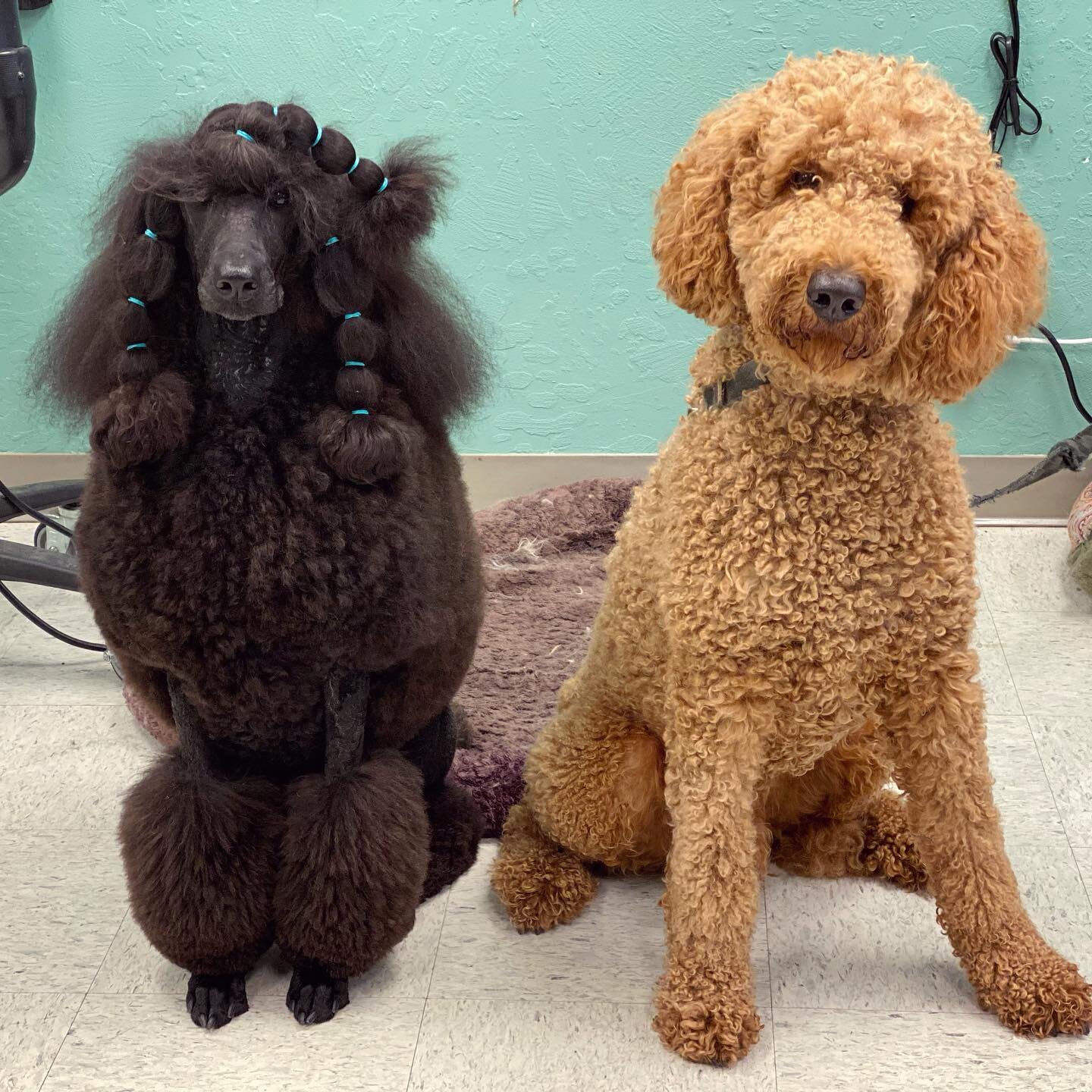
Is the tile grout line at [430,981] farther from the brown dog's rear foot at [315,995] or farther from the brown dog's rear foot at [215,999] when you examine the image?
the brown dog's rear foot at [215,999]

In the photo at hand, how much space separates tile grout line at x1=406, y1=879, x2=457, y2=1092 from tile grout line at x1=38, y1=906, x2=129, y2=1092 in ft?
1.21

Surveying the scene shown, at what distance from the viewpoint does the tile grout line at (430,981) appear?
1406 mm

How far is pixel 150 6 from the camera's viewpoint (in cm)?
232

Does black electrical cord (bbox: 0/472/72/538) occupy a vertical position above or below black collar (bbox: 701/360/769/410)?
below

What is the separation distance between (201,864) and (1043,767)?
1.13m

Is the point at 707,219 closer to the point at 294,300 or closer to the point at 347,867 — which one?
the point at 294,300

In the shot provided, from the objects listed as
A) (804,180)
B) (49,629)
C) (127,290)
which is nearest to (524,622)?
(49,629)

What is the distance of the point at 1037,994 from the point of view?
1.39 meters

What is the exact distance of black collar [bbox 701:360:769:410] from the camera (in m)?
1.28

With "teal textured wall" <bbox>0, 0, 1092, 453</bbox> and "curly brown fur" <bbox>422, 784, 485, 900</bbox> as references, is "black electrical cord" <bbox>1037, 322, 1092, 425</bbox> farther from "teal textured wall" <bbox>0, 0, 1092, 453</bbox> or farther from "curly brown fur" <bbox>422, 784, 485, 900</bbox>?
"curly brown fur" <bbox>422, 784, 485, 900</bbox>

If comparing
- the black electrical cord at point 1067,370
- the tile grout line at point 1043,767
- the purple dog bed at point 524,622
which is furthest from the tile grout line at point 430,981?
the black electrical cord at point 1067,370

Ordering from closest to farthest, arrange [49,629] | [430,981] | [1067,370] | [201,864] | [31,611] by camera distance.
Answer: [201,864], [430,981], [49,629], [31,611], [1067,370]

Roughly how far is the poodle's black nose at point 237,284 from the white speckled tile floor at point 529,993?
0.76 metres

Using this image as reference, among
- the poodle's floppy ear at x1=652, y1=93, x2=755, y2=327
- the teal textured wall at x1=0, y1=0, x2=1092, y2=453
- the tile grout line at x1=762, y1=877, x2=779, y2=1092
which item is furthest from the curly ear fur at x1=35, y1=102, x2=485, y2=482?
the teal textured wall at x1=0, y1=0, x2=1092, y2=453
